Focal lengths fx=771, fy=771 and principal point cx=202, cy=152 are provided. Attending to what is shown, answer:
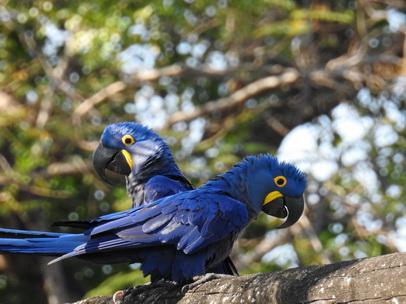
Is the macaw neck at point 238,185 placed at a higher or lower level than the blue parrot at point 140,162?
lower

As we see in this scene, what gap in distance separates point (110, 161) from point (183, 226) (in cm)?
137

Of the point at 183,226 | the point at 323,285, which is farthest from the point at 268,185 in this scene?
the point at 323,285

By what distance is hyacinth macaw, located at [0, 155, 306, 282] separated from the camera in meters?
2.88

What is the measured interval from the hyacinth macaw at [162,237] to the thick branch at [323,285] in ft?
1.42

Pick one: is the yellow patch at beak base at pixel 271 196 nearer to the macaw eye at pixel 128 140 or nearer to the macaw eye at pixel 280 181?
the macaw eye at pixel 280 181

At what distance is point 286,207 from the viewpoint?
3.75 m

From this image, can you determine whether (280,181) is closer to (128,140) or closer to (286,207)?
(286,207)

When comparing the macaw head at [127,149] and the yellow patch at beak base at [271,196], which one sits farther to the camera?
the macaw head at [127,149]

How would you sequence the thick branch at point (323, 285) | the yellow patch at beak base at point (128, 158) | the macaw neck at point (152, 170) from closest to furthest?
the thick branch at point (323, 285) < the macaw neck at point (152, 170) < the yellow patch at beak base at point (128, 158)

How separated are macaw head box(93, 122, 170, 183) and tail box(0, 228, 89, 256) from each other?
1209 mm

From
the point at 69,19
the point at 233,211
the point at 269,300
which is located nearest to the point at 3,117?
the point at 69,19

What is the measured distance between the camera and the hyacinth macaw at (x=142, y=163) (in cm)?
385

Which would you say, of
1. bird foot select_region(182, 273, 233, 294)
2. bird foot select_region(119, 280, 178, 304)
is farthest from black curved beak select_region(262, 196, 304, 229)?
bird foot select_region(182, 273, 233, 294)

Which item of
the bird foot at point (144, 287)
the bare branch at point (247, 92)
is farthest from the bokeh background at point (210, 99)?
the bird foot at point (144, 287)
